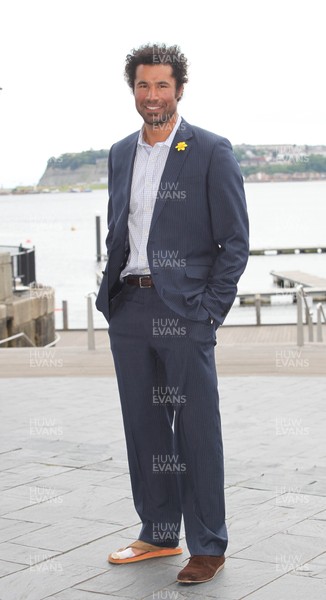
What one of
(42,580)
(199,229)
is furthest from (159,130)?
(42,580)

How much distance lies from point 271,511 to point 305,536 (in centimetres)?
41

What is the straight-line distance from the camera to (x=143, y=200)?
4113 millimetres

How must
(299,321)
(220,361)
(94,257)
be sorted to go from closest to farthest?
(220,361) → (299,321) → (94,257)

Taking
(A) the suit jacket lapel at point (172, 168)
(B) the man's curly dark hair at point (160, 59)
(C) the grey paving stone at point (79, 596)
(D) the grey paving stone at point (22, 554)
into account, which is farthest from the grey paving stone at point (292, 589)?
(B) the man's curly dark hair at point (160, 59)

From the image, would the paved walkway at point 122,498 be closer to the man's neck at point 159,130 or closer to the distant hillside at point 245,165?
the man's neck at point 159,130

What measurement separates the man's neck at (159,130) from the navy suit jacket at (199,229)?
65mm

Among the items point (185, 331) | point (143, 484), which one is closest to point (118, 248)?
point (185, 331)

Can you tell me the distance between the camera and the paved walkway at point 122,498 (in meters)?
4.04

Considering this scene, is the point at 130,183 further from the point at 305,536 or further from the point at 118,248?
the point at 305,536

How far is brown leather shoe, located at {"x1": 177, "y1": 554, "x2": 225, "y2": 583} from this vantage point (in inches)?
158

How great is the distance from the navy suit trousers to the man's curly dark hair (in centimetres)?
78

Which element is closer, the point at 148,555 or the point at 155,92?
the point at 155,92

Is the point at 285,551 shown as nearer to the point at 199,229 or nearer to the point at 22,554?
the point at 22,554

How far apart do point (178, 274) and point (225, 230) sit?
0.23 metres
